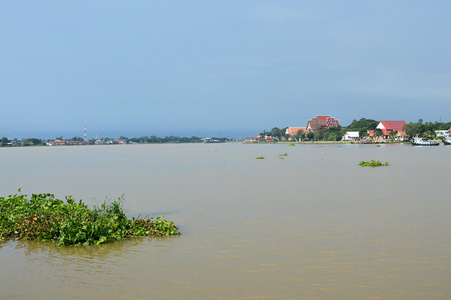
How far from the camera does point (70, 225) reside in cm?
763

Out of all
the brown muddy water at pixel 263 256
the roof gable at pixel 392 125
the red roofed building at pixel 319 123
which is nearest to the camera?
the brown muddy water at pixel 263 256

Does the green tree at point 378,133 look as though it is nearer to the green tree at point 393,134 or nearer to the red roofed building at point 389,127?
the red roofed building at point 389,127

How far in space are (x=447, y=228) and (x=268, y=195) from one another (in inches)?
235

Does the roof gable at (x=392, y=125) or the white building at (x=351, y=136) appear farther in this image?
the white building at (x=351, y=136)

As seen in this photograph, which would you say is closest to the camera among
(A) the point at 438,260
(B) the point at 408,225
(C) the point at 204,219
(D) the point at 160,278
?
(D) the point at 160,278

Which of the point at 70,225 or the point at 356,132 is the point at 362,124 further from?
the point at 70,225

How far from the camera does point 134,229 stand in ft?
27.0

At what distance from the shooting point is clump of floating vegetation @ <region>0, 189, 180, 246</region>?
24.9 feet

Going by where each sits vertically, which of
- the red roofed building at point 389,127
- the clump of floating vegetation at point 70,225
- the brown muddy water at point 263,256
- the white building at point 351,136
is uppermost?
the red roofed building at point 389,127

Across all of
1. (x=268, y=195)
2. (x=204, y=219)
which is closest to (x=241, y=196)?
(x=268, y=195)

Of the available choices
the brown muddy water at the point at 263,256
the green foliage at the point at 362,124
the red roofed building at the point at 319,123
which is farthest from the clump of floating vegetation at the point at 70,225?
the red roofed building at the point at 319,123

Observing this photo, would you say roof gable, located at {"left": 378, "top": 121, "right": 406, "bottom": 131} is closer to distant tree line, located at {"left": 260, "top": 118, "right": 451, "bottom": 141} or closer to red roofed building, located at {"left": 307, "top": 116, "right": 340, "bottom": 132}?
distant tree line, located at {"left": 260, "top": 118, "right": 451, "bottom": 141}

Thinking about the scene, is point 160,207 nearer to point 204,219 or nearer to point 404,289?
point 204,219

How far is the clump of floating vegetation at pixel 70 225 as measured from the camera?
7.59 metres
